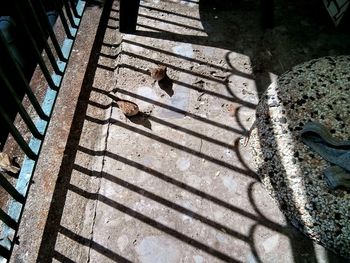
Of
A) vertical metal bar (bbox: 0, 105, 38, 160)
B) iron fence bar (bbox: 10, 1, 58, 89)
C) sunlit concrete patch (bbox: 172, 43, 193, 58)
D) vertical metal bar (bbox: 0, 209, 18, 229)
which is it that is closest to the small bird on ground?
sunlit concrete patch (bbox: 172, 43, 193, 58)

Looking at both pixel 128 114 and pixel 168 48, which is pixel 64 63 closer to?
pixel 128 114

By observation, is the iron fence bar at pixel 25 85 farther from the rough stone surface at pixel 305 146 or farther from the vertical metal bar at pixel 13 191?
the rough stone surface at pixel 305 146

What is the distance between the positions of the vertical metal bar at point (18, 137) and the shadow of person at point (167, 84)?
4.11 feet

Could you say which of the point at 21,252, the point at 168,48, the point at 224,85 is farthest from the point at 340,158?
the point at 21,252

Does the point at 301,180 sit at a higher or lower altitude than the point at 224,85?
lower

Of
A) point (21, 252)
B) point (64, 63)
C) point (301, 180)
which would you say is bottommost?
point (301, 180)

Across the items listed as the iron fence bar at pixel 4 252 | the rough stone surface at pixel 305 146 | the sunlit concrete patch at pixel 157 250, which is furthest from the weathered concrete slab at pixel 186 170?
the iron fence bar at pixel 4 252

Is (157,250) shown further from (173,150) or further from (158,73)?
(158,73)

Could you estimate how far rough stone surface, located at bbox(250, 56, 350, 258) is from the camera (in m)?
2.06

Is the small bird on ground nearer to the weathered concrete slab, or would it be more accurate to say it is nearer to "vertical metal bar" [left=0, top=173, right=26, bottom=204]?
the weathered concrete slab

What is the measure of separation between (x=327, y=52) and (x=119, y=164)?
88.2 inches

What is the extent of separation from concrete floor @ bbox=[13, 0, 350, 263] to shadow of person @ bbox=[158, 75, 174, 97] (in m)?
0.01

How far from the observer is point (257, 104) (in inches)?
111

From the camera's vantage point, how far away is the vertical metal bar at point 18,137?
1847mm
